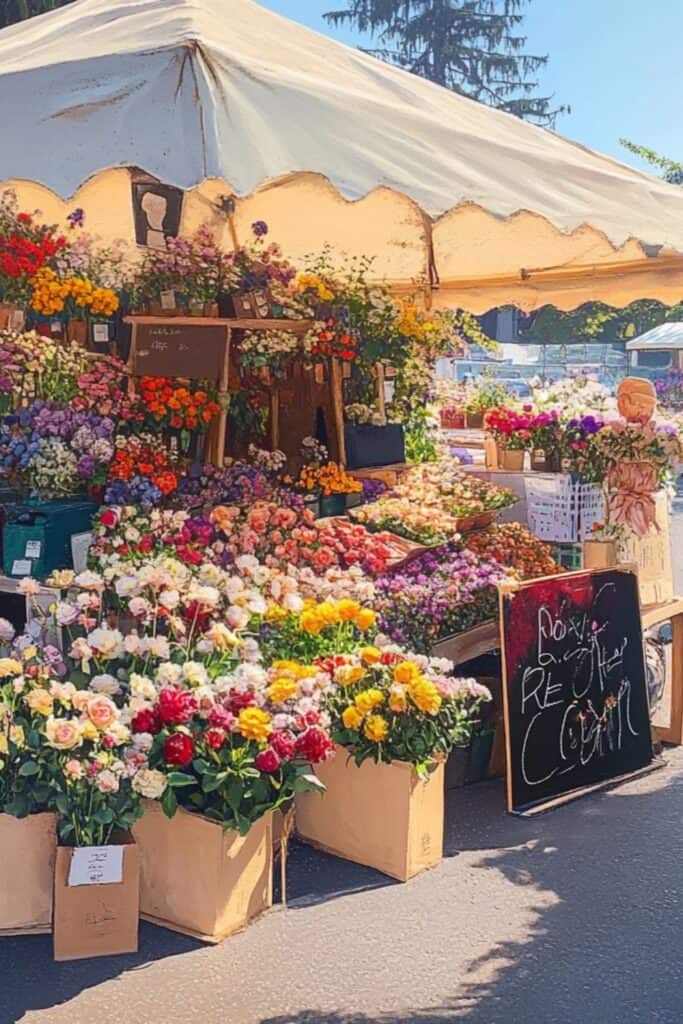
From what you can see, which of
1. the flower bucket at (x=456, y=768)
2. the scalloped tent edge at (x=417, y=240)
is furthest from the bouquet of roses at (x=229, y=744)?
the scalloped tent edge at (x=417, y=240)

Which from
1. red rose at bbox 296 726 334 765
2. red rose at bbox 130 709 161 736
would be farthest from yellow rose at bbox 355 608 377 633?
red rose at bbox 130 709 161 736

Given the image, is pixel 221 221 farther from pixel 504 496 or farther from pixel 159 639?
pixel 159 639

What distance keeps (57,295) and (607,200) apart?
98.0 inches

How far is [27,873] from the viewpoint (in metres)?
3.16

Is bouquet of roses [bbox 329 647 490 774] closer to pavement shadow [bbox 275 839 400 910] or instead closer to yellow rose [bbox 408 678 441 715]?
yellow rose [bbox 408 678 441 715]

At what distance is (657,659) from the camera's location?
5391mm

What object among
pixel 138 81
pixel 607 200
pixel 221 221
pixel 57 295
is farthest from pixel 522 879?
pixel 221 221

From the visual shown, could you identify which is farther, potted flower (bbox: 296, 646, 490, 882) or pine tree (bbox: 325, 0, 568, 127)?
pine tree (bbox: 325, 0, 568, 127)

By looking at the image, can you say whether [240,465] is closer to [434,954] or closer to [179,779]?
[179,779]

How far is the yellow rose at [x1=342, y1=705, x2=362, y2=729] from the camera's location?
343 centimetres

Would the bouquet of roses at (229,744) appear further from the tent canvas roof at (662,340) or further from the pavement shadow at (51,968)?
the tent canvas roof at (662,340)

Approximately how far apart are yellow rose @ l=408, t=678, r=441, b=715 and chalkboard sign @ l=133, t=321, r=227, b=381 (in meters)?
2.25

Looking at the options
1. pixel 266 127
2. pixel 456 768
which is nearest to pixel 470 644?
pixel 456 768

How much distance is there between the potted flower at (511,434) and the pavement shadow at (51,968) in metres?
3.71
